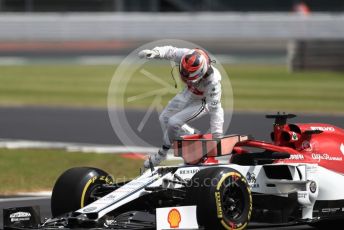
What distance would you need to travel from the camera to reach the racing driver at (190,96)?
10211 millimetres

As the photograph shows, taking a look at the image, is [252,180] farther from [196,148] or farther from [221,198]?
[221,198]

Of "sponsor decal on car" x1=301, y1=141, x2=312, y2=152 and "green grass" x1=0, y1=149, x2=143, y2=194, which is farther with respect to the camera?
"green grass" x1=0, y1=149, x2=143, y2=194

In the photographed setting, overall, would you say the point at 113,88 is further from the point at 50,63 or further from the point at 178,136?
the point at 50,63

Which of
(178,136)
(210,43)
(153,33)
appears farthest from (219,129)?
(210,43)

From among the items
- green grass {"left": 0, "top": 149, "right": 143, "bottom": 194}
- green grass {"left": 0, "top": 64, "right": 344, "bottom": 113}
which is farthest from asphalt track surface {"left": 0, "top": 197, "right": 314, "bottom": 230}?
green grass {"left": 0, "top": 64, "right": 344, "bottom": 113}

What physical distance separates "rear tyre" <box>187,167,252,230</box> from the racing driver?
3.53 feet

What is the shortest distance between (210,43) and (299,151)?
39.8 meters

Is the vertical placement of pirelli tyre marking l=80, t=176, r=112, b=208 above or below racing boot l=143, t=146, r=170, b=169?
below

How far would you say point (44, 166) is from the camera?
16094 mm

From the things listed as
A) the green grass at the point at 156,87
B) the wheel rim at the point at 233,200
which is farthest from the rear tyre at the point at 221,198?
the green grass at the point at 156,87

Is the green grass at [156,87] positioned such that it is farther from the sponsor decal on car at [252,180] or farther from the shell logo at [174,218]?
the shell logo at [174,218]

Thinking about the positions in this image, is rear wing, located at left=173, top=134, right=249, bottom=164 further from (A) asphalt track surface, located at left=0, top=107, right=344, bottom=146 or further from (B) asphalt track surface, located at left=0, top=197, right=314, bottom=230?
(A) asphalt track surface, located at left=0, top=107, right=344, bottom=146

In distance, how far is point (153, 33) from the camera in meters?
36.6

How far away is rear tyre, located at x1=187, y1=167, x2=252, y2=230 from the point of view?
9.04 metres
